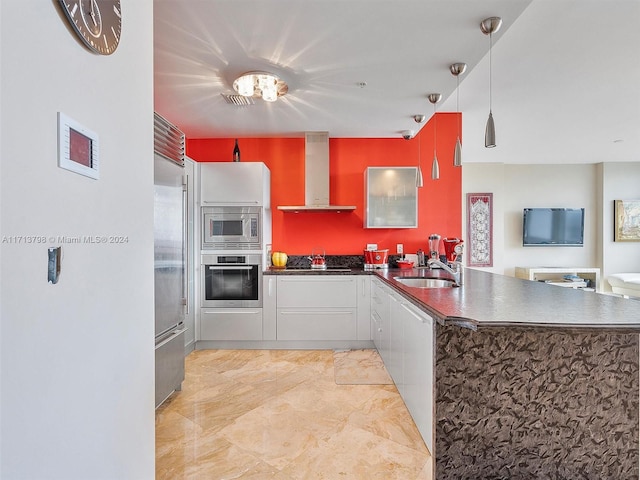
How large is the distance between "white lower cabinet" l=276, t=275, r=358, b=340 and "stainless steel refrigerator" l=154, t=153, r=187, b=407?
120cm

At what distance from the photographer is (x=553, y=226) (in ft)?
21.9

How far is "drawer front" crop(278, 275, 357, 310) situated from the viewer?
12.3 ft

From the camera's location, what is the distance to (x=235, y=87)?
2.76 meters

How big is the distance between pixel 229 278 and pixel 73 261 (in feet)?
9.86

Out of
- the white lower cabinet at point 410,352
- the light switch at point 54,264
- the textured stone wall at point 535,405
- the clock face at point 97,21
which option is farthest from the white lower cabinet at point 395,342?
the clock face at point 97,21

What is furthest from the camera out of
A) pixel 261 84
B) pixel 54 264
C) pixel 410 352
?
pixel 261 84

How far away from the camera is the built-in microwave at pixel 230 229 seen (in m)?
3.81

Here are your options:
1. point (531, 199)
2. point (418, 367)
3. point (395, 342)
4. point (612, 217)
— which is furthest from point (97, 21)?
point (612, 217)

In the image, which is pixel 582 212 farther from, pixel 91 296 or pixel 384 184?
pixel 91 296

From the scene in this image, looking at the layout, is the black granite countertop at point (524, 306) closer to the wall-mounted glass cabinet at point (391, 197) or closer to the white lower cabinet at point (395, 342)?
the white lower cabinet at point (395, 342)

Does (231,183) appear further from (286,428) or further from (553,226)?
(553,226)

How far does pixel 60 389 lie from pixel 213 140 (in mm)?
3963

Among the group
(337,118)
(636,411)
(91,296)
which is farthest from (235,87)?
(636,411)

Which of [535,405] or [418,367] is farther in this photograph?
[418,367]
